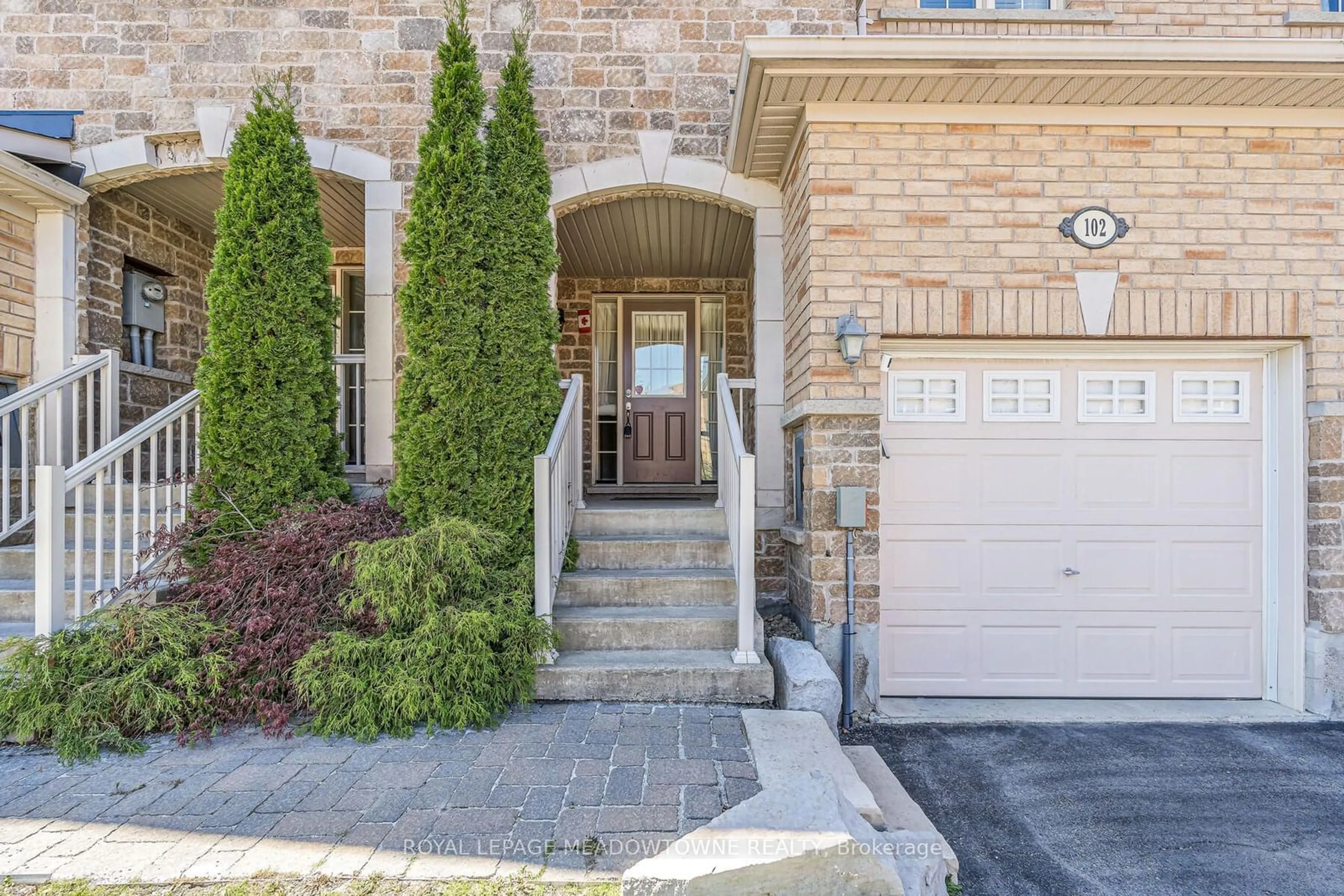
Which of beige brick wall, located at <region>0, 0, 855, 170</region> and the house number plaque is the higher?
beige brick wall, located at <region>0, 0, 855, 170</region>

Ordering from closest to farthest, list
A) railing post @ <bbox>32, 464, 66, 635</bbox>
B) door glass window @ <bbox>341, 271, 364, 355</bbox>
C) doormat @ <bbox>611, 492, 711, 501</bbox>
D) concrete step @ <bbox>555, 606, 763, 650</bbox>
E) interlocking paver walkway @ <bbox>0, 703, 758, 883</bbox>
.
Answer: interlocking paver walkway @ <bbox>0, 703, 758, 883</bbox> < railing post @ <bbox>32, 464, 66, 635</bbox> < concrete step @ <bbox>555, 606, 763, 650</bbox> < doormat @ <bbox>611, 492, 711, 501</bbox> < door glass window @ <bbox>341, 271, 364, 355</bbox>

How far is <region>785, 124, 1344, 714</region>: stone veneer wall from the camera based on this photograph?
3.80 m

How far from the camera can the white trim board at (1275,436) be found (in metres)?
3.89

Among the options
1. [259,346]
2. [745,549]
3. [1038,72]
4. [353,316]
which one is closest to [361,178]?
[259,346]

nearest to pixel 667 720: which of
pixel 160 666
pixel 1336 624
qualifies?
pixel 160 666

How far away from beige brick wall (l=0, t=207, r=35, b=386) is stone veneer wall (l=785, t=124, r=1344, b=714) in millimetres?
5007

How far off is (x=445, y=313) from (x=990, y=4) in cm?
393

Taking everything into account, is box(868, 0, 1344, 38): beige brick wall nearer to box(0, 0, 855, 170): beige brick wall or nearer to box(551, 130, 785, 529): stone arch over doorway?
box(0, 0, 855, 170): beige brick wall

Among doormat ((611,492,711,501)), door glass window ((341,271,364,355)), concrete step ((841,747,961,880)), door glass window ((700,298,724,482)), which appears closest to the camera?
concrete step ((841,747,961,880))

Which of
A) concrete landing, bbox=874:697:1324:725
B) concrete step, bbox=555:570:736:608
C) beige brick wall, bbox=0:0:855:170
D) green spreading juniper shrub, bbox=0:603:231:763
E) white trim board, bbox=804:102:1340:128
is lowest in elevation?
concrete landing, bbox=874:697:1324:725

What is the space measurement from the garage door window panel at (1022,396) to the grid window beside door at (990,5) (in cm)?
240

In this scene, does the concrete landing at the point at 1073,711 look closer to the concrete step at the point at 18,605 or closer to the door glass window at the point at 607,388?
the door glass window at the point at 607,388

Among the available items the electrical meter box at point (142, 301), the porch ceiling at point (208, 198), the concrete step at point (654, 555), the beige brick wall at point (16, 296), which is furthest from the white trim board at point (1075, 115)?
the beige brick wall at point (16, 296)

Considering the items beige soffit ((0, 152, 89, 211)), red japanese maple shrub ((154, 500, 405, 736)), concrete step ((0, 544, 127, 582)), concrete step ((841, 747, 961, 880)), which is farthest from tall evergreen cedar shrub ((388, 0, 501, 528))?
beige soffit ((0, 152, 89, 211))
